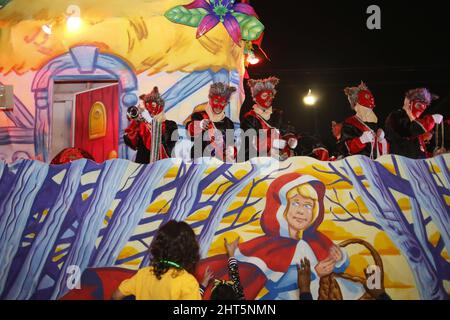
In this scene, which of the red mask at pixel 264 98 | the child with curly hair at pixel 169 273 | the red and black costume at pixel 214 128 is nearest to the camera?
the child with curly hair at pixel 169 273

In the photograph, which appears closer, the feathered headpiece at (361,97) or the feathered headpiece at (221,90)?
the feathered headpiece at (221,90)

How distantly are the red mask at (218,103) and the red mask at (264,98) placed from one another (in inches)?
13.3

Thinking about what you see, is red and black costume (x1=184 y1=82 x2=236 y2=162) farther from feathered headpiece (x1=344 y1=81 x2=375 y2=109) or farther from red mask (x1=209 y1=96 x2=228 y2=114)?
feathered headpiece (x1=344 y1=81 x2=375 y2=109)

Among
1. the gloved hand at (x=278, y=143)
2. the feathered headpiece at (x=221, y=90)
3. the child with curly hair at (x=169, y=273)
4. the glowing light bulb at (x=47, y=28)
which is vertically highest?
the glowing light bulb at (x=47, y=28)

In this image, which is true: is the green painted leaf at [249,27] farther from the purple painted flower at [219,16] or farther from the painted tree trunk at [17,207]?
the painted tree trunk at [17,207]

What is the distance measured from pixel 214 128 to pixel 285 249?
4.66 feet

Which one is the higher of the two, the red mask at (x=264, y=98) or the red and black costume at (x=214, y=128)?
the red mask at (x=264, y=98)

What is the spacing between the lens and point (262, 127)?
567 centimetres

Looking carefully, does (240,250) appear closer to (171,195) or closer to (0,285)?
(171,195)

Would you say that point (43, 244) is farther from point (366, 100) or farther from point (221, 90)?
point (366, 100)

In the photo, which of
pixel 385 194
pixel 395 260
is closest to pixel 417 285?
pixel 395 260

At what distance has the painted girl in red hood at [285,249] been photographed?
4645mm

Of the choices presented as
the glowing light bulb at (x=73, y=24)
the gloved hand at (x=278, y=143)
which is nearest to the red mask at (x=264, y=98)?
the gloved hand at (x=278, y=143)
